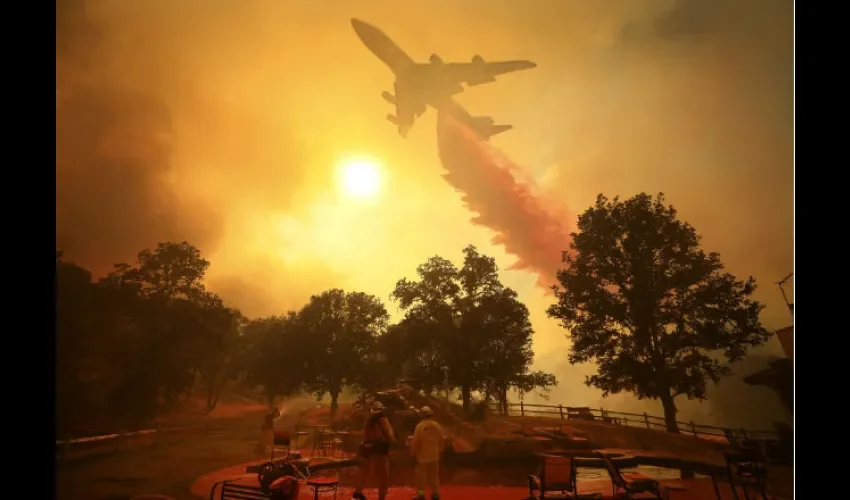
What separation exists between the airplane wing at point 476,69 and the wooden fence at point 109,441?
503cm

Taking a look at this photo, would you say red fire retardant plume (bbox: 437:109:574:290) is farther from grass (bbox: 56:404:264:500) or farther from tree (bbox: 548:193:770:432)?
grass (bbox: 56:404:264:500)

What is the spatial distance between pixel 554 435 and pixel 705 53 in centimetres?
497

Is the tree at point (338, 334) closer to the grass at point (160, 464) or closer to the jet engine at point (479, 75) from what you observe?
the grass at point (160, 464)

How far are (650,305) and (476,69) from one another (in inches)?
139

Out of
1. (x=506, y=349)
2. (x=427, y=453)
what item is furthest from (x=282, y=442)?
(x=506, y=349)

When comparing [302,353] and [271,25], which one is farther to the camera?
[271,25]

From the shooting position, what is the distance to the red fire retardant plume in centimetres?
636

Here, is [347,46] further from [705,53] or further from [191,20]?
[705,53]

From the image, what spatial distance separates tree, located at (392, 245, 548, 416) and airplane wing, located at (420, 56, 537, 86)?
2.13m

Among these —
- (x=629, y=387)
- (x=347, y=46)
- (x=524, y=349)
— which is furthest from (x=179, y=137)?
(x=629, y=387)

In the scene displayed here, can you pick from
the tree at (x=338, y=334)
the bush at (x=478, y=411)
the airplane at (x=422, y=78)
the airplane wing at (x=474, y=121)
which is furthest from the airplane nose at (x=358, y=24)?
the bush at (x=478, y=411)

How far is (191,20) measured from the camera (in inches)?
263

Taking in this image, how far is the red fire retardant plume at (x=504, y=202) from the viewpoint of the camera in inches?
250

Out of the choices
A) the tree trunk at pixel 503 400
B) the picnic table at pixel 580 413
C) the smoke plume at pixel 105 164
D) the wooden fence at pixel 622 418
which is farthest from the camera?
the smoke plume at pixel 105 164
